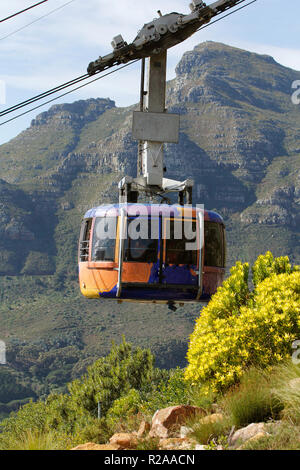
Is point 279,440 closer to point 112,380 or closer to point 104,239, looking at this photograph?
point 104,239

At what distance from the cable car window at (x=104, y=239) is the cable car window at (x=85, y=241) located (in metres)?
0.41

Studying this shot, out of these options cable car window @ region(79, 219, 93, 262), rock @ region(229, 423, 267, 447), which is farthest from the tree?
rock @ region(229, 423, 267, 447)

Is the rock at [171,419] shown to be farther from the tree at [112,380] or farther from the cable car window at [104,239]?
the tree at [112,380]

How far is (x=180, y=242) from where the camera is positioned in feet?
45.7

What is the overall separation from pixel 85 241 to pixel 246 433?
22.3 feet

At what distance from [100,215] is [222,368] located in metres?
4.31

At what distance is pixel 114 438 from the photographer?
10.2 metres

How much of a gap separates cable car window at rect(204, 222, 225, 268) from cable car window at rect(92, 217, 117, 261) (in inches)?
76.4

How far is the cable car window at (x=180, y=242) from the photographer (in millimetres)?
13859

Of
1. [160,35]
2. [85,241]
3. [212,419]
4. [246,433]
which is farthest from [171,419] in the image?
[160,35]

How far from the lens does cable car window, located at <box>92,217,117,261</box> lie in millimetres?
14141

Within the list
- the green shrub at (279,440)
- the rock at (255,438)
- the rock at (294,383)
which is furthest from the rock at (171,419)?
the green shrub at (279,440)

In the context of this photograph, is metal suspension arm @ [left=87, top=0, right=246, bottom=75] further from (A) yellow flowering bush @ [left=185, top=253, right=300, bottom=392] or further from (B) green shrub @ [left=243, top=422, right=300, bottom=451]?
(B) green shrub @ [left=243, top=422, right=300, bottom=451]

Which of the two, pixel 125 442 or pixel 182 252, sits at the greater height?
pixel 182 252
